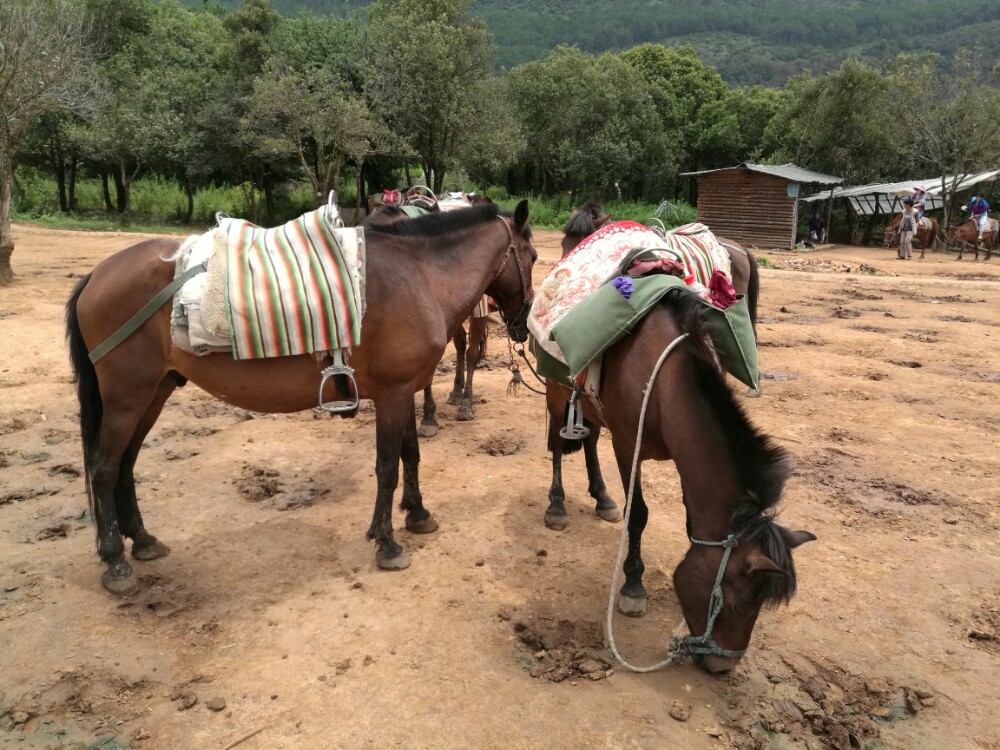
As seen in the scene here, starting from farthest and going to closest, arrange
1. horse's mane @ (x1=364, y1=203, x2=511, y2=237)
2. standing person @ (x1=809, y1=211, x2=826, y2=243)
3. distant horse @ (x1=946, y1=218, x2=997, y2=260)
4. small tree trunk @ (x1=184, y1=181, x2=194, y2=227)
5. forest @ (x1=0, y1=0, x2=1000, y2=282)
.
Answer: standing person @ (x1=809, y1=211, x2=826, y2=243) → small tree trunk @ (x1=184, y1=181, x2=194, y2=227) → forest @ (x1=0, y1=0, x2=1000, y2=282) → distant horse @ (x1=946, y1=218, x2=997, y2=260) → horse's mane @ (x1=364, y1=203, x2=511, y2=237)

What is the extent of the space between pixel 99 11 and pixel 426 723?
43291 millimetres

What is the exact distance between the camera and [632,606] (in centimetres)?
A: 329

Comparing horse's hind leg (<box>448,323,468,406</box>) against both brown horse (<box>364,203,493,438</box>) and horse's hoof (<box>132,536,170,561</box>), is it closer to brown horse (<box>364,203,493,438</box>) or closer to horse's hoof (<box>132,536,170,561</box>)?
brown horse (<box>364,203,493,438</box>)

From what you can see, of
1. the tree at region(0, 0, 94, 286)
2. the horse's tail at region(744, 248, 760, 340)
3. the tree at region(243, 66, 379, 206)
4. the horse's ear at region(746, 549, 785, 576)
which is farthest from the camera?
the tree at region(243, 66, 379, 206)

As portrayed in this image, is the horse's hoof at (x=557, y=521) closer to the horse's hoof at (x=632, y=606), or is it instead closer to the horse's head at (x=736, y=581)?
the horse's hoof at (x=632, y=606)

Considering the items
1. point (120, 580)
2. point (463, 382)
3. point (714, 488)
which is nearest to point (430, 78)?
point (463, 382)

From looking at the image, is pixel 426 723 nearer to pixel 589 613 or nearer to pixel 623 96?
pixel 589 613

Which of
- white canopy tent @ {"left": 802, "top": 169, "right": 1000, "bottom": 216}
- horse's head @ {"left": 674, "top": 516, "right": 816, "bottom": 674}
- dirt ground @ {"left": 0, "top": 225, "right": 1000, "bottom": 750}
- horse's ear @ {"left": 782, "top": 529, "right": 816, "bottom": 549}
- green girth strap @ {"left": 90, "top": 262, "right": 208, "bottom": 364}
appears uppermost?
white canopy tent @ {"left": 802, "top": 169, "right": 1000, "bottom": 216}

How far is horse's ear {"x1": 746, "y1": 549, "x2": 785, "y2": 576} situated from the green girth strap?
2.88 m

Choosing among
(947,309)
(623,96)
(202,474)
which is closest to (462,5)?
(623,96)

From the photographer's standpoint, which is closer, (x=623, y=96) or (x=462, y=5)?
(x=462, y=5)

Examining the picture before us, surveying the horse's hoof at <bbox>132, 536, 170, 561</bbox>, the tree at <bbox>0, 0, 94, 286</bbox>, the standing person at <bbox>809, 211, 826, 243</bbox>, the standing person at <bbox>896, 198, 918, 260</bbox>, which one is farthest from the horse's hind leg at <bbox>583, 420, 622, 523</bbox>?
the standing person at <bbox>809, 211, 826, 243</bbox>

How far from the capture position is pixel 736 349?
285cm

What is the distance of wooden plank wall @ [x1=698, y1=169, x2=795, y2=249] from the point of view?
903 inches
